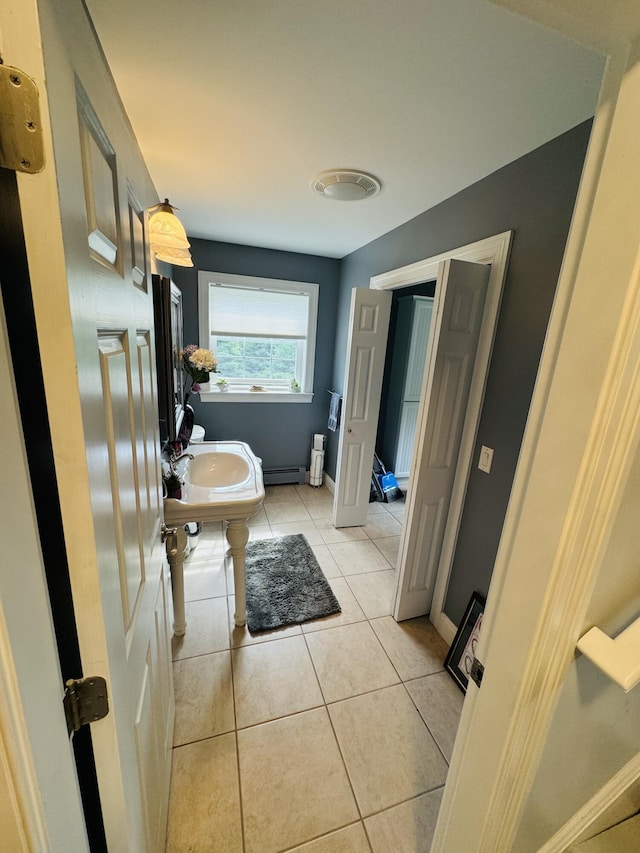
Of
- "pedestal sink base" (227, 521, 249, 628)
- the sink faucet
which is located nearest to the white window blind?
the sink faucet

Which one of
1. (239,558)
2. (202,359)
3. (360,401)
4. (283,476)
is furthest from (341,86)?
(283,476)

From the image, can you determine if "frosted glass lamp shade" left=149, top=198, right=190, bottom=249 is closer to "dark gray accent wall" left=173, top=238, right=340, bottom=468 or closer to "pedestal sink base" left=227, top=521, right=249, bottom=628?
"pedestal sink base" left=227, top=521, right=249, bottom=628

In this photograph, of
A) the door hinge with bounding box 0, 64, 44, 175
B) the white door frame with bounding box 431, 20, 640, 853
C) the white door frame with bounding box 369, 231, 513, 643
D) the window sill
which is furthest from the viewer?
the window sill

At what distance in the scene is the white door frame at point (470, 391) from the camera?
157 centimetres

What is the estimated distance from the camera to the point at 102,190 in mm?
561

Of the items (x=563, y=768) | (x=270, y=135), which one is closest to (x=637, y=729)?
(x=563, y=768)

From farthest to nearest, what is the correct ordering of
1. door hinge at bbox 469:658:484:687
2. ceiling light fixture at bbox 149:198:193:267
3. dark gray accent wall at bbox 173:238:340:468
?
dark gray accent wall at bbox 173:238:340:468 < ceiling light fixture at bbox 149:198:193:267 < door hinge at bbox 469:658:484:687

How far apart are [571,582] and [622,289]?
1.62ft

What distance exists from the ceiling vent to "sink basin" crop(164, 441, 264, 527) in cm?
157

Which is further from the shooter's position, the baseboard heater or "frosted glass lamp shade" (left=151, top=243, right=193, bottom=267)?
the baseboard heater

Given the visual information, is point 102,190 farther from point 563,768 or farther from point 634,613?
point 563,768

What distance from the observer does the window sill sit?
3299 millimetres

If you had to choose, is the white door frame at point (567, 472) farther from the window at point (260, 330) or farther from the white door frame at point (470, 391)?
the window at point (260, 330)

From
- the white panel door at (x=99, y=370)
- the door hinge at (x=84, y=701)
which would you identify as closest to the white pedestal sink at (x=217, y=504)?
the white panel door at (x=99, y=370)
